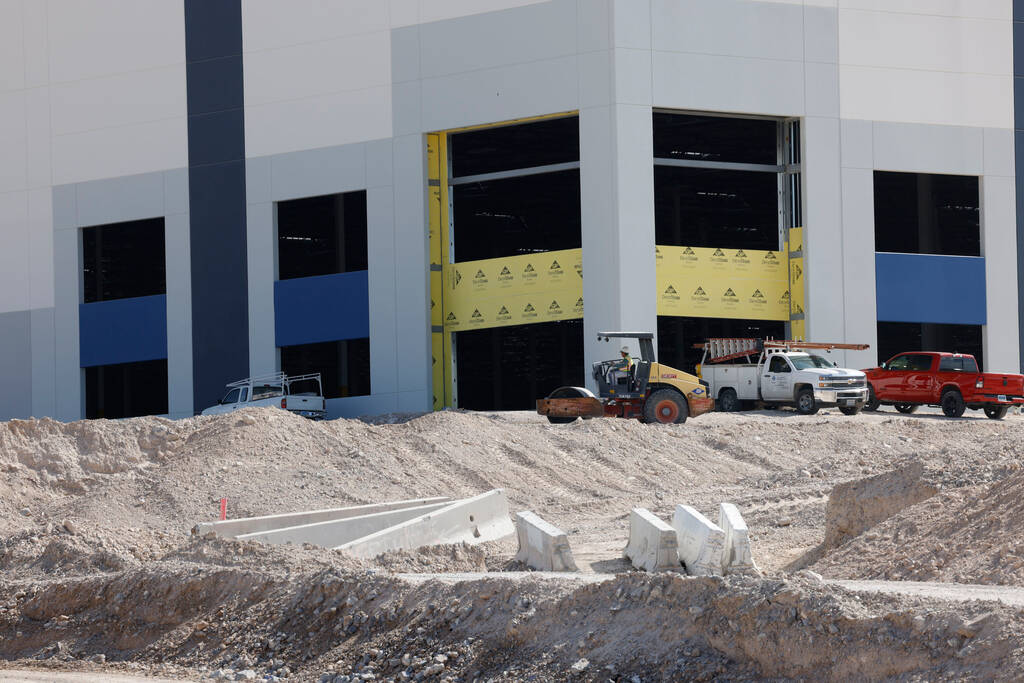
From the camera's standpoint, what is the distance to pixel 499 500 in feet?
59.0

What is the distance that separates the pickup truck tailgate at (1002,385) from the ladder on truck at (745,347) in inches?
130

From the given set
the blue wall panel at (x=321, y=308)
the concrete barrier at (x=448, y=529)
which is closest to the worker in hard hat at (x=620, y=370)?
the blue wall panel at (x=321, y=308)

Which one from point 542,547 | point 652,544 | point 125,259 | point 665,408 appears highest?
point 125,259

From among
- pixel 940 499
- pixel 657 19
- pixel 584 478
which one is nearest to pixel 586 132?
pixel 657 19

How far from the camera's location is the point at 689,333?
144 feet

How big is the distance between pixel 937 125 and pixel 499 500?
25173 millimetres

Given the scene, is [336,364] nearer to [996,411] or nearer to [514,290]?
[514,290]

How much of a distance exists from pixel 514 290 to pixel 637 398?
770cm

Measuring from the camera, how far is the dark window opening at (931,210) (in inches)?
1542

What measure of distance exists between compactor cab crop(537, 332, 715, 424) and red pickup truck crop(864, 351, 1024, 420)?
21.4 feet

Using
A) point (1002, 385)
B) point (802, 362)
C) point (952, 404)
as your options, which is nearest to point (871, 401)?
point (952, 404)

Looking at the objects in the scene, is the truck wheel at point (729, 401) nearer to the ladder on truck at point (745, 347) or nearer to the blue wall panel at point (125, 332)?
the ladder on truck at point (745, 347)

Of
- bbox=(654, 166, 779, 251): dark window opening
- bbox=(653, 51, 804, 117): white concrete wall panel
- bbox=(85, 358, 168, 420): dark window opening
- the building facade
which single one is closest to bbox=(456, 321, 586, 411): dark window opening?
the building facade

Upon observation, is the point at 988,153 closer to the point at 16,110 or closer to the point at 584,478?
the point at 584,478
